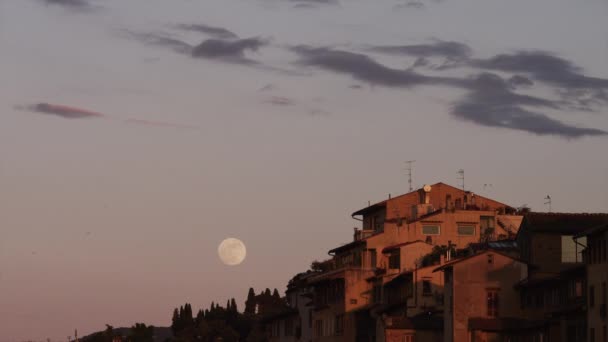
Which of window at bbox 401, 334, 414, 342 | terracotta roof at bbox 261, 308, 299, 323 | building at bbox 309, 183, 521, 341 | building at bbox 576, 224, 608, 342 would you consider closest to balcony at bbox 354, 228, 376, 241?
building at bbox 309, 183, 521, 341

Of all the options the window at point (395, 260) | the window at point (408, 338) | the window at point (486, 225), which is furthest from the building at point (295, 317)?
the window at point (408, 338)

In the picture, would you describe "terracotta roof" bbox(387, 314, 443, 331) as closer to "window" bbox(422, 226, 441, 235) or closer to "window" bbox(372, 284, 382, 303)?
"window" bbox(372, 284, 382, 303)

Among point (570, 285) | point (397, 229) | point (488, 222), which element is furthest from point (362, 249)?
point (570, 285)

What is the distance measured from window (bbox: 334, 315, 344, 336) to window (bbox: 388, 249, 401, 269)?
5935 millimetres

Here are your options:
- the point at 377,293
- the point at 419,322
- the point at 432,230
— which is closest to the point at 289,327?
the point at 432,230

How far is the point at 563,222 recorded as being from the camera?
3969 inches

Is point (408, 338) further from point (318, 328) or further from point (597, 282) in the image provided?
point (318, 328)

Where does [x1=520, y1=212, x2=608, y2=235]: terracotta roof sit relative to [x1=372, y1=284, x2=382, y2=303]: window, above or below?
above

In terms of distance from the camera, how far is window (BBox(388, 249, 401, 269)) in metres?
120

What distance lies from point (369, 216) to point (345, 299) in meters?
18.9

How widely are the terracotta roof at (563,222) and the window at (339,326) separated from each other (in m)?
25.3

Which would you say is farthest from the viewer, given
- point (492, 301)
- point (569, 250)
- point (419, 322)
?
point (419, 322)

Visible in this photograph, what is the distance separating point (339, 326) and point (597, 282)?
1696 inches

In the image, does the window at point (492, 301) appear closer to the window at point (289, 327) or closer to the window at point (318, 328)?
the window at point (318, 328)
